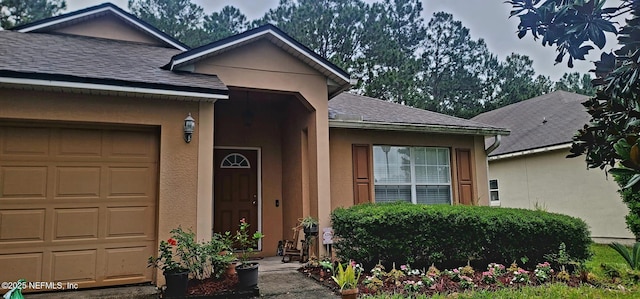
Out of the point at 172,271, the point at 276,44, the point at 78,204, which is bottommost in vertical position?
the point at 172,271

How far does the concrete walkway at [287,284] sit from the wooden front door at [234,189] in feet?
5.40

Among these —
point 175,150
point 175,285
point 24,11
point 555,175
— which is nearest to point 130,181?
point 175,150

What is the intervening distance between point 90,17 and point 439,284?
10228mm

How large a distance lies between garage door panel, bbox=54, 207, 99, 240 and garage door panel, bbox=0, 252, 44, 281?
14.9 inches

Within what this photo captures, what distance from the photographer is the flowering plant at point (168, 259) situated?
18.7ft

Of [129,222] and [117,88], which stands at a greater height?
[117,88]

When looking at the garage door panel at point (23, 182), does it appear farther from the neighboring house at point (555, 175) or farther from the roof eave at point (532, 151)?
the roof eave at point (532, 151)

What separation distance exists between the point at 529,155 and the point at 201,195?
12.8m

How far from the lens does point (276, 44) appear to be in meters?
8.05

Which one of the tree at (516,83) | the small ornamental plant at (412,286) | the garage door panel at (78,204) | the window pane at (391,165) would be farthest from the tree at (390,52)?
the garage door panel at (78,204)

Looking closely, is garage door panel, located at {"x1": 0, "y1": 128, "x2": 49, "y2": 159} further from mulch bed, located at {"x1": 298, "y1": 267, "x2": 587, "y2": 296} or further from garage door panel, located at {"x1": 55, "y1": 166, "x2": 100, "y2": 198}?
mulch bed, located at {"x1": 298, "y1": 267, "x2": 587, "y2": 296}

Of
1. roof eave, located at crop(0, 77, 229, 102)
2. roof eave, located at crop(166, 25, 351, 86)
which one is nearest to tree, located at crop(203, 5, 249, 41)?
roof eave, located at crop(166, 25, 351, 86)

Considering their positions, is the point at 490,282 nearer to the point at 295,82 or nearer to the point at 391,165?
the point at 391,165

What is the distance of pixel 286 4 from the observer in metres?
27.0
